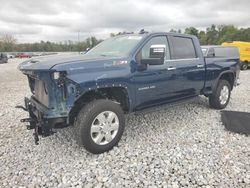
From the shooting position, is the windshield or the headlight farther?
the windshield

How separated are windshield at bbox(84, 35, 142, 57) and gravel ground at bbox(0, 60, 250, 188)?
1.54 meters

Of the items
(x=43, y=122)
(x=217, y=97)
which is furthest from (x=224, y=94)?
(x=43, y=122)

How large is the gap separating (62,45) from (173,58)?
79.7 metres

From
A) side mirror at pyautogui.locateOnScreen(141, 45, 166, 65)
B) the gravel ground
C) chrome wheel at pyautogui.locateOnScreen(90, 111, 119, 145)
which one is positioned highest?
side mirror at pyautogui.locateOnScreen(141, 45, 166, 65)

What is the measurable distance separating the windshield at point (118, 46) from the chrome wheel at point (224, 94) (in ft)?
10.0

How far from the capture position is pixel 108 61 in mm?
3887

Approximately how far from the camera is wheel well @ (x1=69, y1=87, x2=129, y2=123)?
3824 millimetres

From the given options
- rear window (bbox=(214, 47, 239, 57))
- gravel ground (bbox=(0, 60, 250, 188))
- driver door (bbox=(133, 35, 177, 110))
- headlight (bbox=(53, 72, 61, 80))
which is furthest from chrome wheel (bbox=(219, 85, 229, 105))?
headlight (bbox=(53, 72, 61, 80))

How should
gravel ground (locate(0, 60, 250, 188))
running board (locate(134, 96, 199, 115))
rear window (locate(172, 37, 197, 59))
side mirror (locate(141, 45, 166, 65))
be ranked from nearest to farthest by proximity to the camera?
gravel ground (locate(0, 60, 250, 188)), side mirror (locate(141, 45, 166, 65)), running board (locate(134, 96, 199, 115)), rear window (locate(172, 37, 197, 59))

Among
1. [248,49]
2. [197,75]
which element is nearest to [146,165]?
[197,75]

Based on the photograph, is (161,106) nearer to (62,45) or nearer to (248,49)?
(248,49)

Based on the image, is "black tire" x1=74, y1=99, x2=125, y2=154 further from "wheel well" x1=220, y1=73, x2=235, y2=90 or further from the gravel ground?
"wheel well" x1=220, y1=73, x2=235, y2=90

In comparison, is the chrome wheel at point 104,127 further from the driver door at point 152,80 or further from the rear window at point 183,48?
the rear window at point 183,48

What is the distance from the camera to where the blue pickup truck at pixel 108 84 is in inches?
139
